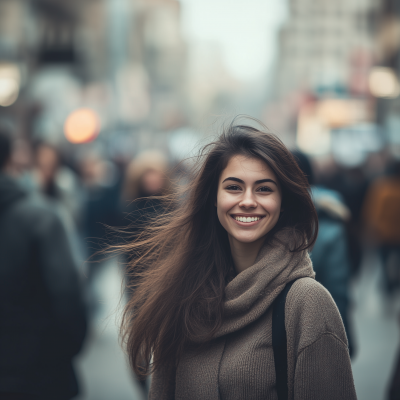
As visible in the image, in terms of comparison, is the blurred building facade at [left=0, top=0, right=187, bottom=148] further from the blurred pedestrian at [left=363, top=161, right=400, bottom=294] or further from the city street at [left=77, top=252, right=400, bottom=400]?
the blurred pedestrian at [left=363, top=161, right=400, bottom=294]

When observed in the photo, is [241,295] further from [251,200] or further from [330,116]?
[330,116]

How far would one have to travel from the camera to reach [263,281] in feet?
6.97

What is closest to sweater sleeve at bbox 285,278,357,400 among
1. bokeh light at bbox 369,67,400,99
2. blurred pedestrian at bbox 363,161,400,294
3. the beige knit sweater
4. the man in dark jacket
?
the beige knit sweater

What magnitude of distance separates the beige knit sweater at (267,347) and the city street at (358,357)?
1.92 m

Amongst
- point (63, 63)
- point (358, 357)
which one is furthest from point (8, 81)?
point (358, 357)

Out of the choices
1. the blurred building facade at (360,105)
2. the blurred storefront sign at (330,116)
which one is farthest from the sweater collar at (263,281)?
the blurred storefront sign at (330,116)

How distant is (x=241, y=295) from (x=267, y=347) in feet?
0.78

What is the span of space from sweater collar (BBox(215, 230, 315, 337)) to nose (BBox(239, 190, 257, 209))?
0.63 feet

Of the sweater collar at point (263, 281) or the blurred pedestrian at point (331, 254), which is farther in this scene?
the blurred pedestrian at point (331, 254)

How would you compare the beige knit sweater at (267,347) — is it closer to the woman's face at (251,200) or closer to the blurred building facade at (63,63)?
the woman's face at (251,200)

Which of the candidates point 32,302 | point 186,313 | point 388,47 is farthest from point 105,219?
point 388,47

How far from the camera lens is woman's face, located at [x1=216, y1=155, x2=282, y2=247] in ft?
7.23

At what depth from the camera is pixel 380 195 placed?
8836mm

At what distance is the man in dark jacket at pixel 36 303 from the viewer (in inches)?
117
